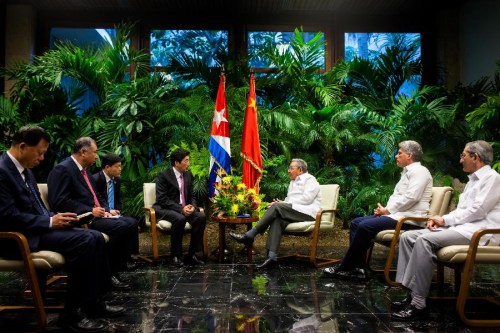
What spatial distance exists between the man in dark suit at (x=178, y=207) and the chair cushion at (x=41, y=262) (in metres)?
2.31

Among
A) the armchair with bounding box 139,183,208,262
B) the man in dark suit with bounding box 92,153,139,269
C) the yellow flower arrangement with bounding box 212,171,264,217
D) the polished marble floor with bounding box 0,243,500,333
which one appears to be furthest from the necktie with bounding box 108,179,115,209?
the yellow flower arrangement with bounding box 212,171,264,217

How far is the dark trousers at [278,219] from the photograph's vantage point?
525 cm

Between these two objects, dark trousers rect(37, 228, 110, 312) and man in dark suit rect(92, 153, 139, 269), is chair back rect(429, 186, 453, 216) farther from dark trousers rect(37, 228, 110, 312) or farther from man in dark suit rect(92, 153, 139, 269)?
dark trousers rect(37, 228, 110, 312)

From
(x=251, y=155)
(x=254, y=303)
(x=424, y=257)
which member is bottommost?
(x=254, y=303)

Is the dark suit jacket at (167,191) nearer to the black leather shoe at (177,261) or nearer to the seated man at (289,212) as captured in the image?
the black leather shoe at (177,261)

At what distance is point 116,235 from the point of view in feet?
14.2

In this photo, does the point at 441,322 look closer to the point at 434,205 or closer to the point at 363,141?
the point at 434,205

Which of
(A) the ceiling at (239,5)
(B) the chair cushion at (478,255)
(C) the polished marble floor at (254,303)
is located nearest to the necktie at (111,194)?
(C) the polished marble floor at (254,303)

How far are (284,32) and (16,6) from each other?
16.8 feet

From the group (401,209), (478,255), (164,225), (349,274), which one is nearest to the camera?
(478,255)

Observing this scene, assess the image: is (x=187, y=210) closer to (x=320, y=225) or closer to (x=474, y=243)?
(x=320, y=225)

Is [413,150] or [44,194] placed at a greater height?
[413,150]

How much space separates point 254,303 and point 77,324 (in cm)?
137

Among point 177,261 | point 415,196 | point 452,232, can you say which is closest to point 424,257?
point 452,232
